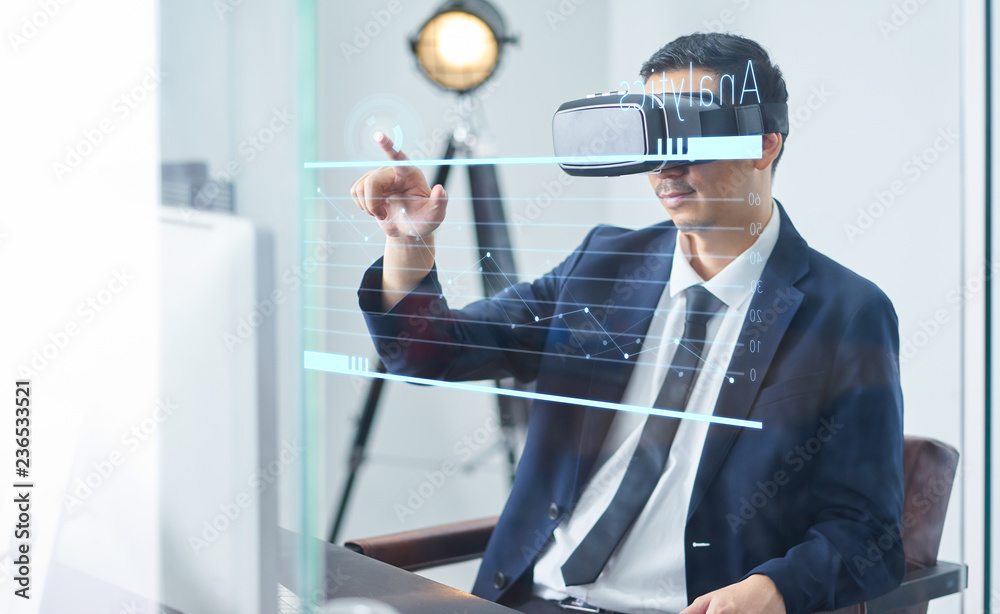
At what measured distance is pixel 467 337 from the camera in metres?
0.80

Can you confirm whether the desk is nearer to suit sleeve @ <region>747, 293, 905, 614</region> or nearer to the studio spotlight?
suit sleeve @ <region>747, 293, 905, 614</region>

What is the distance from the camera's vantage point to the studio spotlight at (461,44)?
1.11 m

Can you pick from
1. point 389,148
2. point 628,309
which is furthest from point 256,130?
point 628,309

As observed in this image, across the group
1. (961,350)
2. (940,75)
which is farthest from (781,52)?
(961,350)

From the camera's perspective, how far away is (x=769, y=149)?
591 mm

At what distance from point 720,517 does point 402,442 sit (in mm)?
1235

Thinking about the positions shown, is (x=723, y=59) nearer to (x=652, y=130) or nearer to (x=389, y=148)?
(x=652, y=130)

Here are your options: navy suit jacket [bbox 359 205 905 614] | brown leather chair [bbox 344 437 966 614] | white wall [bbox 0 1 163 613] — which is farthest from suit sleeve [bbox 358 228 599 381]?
brown leather chair [bbox 344 437 966 614]

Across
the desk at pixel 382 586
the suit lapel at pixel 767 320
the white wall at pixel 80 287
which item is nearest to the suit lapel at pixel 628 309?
the suit lapel at pixel 767 320

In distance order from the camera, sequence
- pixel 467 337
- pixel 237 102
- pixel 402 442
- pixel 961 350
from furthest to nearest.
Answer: pixel 402 442 → pixel 467 337 → pixel 237 102 → pixel 961 350

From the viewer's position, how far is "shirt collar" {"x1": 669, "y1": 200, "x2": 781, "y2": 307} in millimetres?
601

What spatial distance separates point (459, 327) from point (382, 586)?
0.26 metres

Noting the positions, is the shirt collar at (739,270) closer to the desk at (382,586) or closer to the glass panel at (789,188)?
the glass panel at (789,188)

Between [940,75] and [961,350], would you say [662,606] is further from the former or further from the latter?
[940,75]
